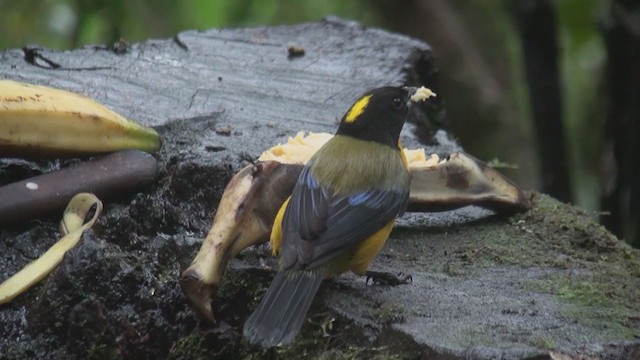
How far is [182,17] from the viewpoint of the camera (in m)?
7.10

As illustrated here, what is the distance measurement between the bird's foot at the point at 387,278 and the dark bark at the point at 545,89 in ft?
9.96

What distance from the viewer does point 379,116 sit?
13.6ft

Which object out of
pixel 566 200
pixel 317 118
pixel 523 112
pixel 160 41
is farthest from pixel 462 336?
pixel 523 112

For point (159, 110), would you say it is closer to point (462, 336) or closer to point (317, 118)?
point (317, 118)

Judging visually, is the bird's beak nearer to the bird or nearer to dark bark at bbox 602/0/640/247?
the bird

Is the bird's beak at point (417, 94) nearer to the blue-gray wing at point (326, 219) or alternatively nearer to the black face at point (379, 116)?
the black face at point (379, 116)

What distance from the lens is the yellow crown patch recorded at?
13.6 feet

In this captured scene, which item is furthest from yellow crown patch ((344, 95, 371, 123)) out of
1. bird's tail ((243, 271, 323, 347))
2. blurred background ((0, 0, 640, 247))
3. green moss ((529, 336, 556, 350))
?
green moss ((529, 336, 556, 350))

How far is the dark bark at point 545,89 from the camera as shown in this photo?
6359mm

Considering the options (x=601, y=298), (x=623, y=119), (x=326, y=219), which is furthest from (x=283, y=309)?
(x=623, y=119)

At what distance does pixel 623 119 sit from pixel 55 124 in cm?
317

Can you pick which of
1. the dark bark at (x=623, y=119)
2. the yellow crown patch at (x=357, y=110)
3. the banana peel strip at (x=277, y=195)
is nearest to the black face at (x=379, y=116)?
the yellow crown patch at (x=357, y=110)

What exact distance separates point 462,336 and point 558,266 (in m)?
0.91

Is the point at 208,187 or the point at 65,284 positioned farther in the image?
the point at 208,187
